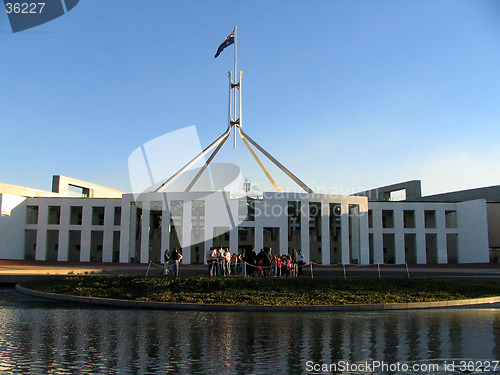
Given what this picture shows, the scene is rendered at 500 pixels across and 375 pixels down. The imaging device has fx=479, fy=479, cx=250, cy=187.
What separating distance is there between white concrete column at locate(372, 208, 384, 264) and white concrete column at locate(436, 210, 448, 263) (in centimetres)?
522

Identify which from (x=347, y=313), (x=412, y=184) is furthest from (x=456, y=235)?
(x=347, y=313)

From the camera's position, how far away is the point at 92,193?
60781 mm

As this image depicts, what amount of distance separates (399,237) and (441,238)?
13.3 ft

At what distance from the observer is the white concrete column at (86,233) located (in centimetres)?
4000

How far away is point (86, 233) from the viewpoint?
1603 inches

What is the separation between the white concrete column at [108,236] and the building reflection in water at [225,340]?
27.6 meters

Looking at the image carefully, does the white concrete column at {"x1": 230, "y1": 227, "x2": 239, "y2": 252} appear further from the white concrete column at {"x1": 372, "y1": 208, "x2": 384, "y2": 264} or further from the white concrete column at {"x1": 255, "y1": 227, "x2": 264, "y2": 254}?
the white concrete column at {"x1": 372, "y1": 208, "x2": 384, "y2": 264}

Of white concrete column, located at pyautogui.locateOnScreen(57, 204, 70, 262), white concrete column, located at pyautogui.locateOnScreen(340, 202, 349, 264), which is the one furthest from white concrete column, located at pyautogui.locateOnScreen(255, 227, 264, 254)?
white concrete column, located at pyautogui.locateOnScreen(57, 204, 70, 262)

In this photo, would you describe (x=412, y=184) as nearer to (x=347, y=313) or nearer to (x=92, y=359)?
(x=347, y=313)

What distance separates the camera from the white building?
36.3m

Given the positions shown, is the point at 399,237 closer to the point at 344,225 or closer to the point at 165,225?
the point at 344,225

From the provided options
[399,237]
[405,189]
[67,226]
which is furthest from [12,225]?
[405,189]

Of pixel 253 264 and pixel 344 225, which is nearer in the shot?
pixel 253 264

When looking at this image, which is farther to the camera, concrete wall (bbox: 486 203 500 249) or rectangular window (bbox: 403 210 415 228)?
rectangular window (bbox: 403 210 415 228)
